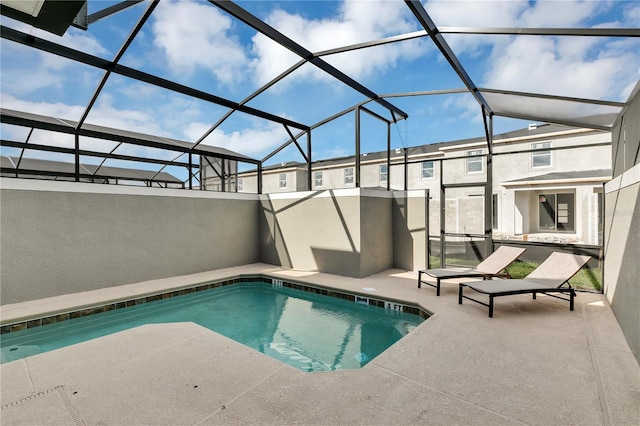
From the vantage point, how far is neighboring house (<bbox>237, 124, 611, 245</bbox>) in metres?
9.11

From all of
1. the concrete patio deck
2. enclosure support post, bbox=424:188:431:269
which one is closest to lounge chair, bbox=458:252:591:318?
the concrete patio deck

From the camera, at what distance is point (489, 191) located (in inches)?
285

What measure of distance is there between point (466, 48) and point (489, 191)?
3647mm

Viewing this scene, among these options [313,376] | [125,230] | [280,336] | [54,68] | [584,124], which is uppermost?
[54,68]

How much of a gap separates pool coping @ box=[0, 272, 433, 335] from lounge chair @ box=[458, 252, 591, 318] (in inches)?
36.8

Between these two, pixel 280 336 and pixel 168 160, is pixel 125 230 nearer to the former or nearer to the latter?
pixel 280 336

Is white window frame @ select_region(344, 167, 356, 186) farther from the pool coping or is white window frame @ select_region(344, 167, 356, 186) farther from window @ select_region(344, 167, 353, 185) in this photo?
the pool coping

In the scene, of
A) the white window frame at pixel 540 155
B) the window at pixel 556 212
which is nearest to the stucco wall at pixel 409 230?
the window at pixel 556 212

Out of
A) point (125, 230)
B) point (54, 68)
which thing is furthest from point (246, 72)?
point (125, 230)

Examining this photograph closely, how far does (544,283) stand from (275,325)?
15.2ft

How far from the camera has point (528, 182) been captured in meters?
10.8

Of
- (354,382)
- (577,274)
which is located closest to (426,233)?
(577,274)

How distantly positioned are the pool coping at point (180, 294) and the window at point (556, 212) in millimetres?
8278

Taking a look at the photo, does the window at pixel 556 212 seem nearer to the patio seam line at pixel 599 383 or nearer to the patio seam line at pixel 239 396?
the patio seam line at pixel 599 383
